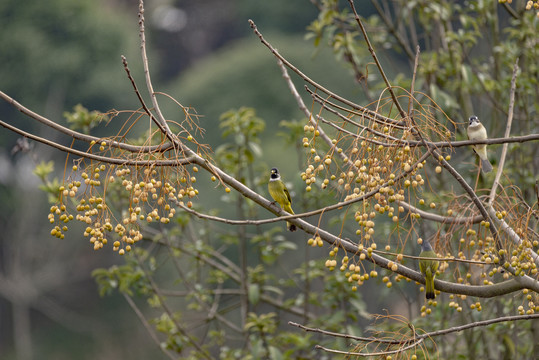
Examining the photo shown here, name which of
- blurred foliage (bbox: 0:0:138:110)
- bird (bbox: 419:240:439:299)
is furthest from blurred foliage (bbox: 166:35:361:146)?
bird (bbox: 419:240:439:299)

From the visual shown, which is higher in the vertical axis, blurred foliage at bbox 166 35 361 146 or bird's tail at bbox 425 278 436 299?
blurred foliage at bbox 166 35 361 146

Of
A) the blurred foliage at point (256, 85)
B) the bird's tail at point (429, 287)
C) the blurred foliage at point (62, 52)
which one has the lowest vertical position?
the bird's tail at point (429, 287)

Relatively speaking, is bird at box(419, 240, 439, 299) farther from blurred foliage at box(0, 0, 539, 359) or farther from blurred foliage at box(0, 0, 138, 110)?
blurred foliage at box(0, 0, 138, 110)

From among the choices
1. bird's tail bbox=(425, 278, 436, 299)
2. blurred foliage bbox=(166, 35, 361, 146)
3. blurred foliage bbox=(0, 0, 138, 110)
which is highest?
blurred foliage bbox=(0, 0, 138, 110)

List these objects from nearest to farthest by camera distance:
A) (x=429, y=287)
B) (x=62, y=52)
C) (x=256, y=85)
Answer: (x=429, y=287) → (x=256, y=85) → (x=62, y=52)

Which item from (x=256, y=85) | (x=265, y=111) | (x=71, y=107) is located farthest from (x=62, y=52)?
(x=265, y=111)

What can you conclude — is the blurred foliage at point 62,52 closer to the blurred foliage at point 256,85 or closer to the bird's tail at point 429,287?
the blurred foliage at point 256,85

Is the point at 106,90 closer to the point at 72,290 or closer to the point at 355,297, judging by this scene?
the point at 72,290

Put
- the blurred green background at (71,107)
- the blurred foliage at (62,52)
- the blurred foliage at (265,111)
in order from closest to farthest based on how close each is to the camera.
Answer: the blurred foliage at (265,111)
the blurred green background at (71,107)
the blurred foliage at (62,52)

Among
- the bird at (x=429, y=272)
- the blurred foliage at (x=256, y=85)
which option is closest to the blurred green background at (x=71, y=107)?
the blurred foliage at (x=256, y=85)

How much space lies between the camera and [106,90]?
16.2 m

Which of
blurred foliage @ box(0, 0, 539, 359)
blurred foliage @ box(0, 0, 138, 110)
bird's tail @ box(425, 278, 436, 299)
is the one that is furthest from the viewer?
blurred foliage @ box(0, 0, 138, 110)

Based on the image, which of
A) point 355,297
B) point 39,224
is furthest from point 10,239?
point 355,297

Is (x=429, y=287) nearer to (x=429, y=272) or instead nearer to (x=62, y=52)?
(x=429, y=272)
